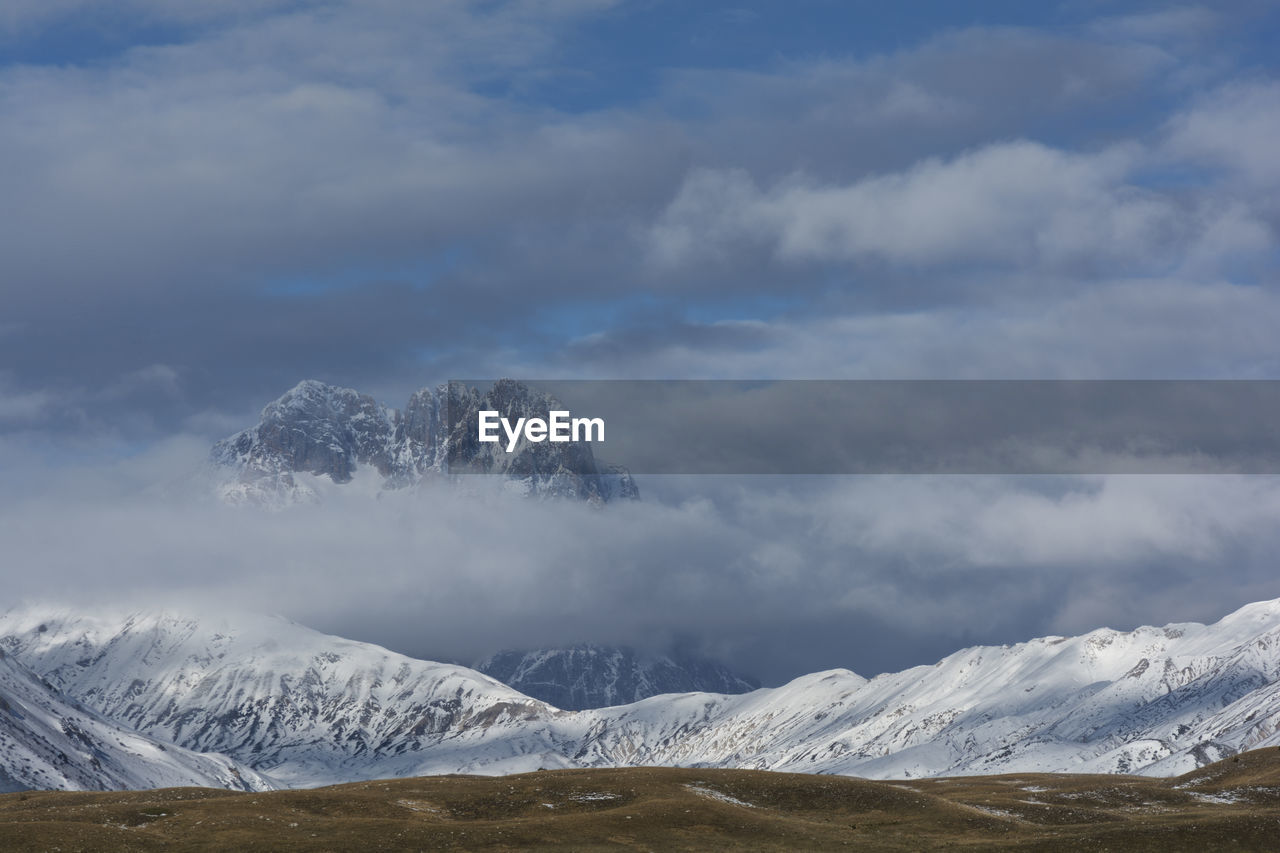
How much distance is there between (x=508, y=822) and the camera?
11869 cm

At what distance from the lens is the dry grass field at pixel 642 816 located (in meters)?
110

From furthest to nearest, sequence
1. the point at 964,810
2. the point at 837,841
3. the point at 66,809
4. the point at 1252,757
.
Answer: the point at 1252,757, the point at 964,810, the point at 66,809, the point at 837,841

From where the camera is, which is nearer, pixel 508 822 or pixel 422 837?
pixel 422 837

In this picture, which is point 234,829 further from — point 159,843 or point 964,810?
point 964,810

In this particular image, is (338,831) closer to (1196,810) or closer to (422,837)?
(422,837)

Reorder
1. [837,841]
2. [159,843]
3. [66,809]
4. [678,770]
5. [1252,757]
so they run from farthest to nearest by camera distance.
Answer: [1252,757], [678,770], [66,809], [837,841], [159,843]

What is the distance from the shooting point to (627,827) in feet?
381

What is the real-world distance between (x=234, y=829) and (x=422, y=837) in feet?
48.9

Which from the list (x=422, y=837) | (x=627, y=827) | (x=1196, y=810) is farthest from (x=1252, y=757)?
(x=422, y=837)

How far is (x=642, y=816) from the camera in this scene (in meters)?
119

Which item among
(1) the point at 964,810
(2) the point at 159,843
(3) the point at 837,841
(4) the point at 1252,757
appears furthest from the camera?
(4) the point at 1252,757

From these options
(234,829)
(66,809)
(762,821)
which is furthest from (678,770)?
(66,809)

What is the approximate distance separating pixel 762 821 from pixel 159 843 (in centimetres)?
4847

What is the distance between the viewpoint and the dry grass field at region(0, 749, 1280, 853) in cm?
10994
